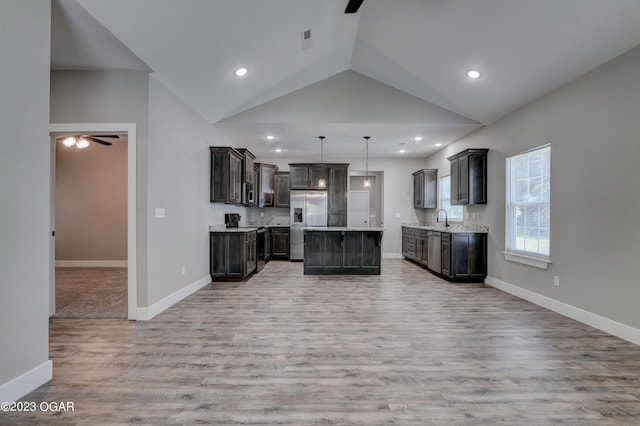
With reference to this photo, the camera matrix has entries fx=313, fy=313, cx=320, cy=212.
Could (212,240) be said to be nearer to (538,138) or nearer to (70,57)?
(70,57)

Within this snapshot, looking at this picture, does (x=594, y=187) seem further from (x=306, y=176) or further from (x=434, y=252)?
(x=306, y=176)

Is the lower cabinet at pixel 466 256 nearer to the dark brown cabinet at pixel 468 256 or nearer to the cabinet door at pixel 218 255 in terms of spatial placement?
the dark brown cabinet at pixel 468 256

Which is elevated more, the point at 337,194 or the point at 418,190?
the point at 418,190

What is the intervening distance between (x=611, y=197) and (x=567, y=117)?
116 cm

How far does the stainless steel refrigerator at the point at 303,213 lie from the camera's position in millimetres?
8102

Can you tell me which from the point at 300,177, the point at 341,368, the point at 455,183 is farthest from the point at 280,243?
the point at 341,368

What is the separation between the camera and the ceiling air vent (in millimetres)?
3985

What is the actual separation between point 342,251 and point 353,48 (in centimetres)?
364

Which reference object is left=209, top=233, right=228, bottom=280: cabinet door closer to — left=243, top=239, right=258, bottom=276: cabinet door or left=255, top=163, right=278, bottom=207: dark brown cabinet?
left=243, top=239, right=258, bottom=276: cabinet door

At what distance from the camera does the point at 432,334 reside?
10.4 feet

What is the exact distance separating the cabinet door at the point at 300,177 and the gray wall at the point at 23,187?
5.99m

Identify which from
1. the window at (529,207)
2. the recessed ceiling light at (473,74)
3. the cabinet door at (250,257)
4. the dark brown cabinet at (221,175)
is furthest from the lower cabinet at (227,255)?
the window at (529,207)

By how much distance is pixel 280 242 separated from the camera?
8.47m

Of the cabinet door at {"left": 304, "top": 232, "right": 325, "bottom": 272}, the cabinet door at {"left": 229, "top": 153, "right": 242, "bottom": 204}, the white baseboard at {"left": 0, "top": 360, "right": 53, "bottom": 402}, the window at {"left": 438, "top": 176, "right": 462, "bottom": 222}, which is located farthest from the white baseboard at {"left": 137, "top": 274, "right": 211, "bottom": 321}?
the window at {"left": 438, "top": 176, "right": 462, "bottom": 222}
